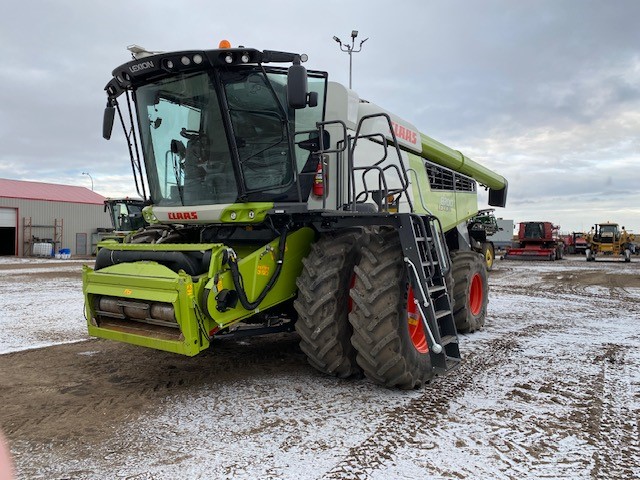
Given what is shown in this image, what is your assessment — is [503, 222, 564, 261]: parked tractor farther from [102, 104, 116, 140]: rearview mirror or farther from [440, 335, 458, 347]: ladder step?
[102, 104, 116, 140]: rearview mirror

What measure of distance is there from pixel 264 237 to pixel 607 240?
31477 mm

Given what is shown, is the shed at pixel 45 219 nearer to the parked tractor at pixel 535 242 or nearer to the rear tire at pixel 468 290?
the parked tractor at pixel 535 242

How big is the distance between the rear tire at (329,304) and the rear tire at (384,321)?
189 millimetres

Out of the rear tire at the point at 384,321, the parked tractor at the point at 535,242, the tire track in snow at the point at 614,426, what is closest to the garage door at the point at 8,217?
the parked tractor at the point at 535,242

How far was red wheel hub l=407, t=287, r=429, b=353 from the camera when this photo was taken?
16.1 ft

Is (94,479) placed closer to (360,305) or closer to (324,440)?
(324,440)

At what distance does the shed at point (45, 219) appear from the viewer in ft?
114

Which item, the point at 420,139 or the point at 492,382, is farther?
the point at 420,139

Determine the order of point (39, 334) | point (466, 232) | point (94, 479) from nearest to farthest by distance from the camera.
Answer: point (94, 479)
point (39, 334)
point (466, 232)

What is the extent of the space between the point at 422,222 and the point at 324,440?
2.21 meters

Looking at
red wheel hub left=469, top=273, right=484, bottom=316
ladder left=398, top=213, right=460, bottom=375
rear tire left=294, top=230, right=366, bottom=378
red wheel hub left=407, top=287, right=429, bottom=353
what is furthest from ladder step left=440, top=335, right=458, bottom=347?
red wheel hub left=469, top=273, right=484, bottom=316

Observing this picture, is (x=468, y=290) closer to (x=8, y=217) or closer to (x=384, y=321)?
(x=384, y=321)

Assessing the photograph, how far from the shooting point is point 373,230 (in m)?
4.88

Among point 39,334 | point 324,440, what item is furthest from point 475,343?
point 39,334
